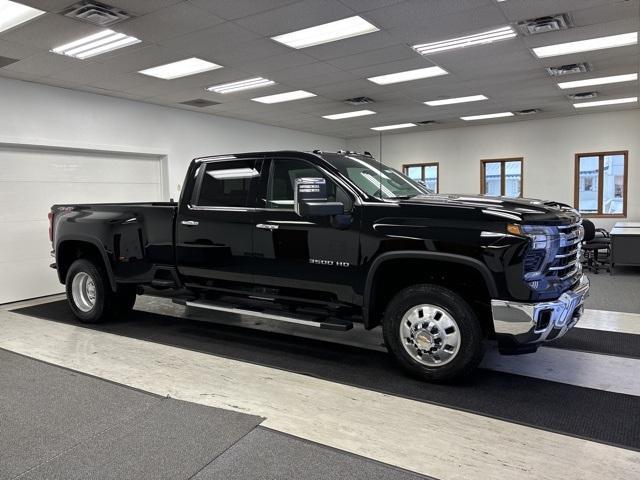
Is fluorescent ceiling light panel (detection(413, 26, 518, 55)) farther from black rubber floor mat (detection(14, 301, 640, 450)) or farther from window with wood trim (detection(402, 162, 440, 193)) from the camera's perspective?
window with wood trim (detection(402, 162, 440, 193))

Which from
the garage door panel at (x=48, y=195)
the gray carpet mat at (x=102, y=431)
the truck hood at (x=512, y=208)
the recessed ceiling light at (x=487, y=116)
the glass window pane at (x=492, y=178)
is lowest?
the gray carpet mat at (x=102, y=431)

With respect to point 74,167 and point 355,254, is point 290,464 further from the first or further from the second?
point 74,167

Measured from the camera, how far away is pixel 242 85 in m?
8.16

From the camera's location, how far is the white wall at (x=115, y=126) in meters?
7.28

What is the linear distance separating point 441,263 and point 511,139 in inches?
417

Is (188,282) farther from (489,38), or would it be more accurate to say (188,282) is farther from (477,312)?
(489,38)

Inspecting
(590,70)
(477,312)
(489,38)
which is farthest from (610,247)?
(477,312)

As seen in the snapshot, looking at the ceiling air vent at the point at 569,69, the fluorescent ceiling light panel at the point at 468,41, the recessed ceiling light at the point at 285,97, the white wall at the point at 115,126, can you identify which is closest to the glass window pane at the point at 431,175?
the white wall at the point at 115,126

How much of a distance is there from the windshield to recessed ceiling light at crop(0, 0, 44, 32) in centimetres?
323

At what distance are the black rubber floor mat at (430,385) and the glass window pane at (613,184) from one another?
33.2 ft

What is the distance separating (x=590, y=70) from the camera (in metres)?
7.64

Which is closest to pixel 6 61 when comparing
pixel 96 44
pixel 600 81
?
pixel 96 44

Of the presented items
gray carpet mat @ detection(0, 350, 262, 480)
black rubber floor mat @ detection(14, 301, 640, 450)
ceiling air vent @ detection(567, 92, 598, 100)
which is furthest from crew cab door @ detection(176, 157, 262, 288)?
ceiling air vent @ detection(567, 92, 598, 100)

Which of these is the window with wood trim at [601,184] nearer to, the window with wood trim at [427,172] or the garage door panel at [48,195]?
the window with wood trim at [427,172]
